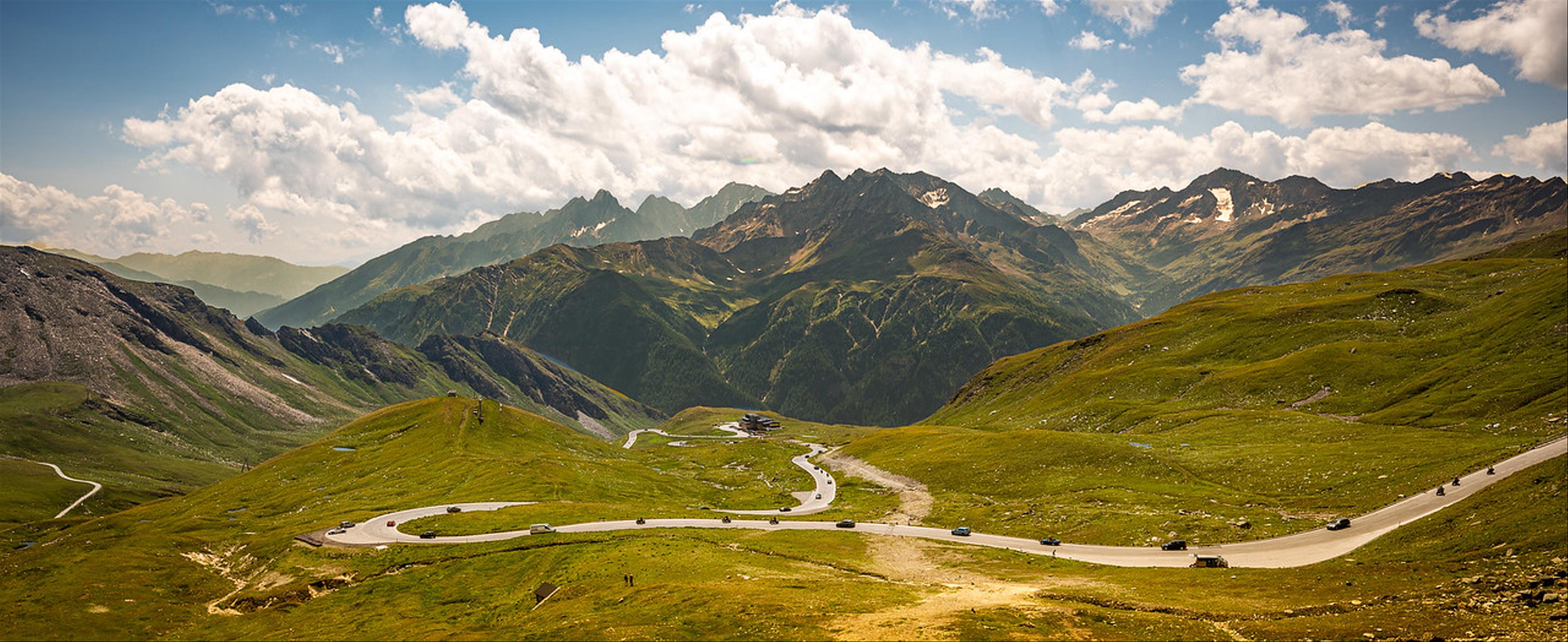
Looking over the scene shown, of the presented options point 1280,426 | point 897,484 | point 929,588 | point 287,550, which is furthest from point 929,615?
point 1280,426

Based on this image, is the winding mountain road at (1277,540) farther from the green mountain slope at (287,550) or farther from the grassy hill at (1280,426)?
the green mountain slope at (287,550)

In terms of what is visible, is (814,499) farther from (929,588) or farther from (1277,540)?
(1277,540)

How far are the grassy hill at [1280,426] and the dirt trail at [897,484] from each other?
3186 millimetres

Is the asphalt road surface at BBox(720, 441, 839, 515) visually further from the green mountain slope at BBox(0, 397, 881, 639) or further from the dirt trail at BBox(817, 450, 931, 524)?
the green mountain slope at BBox(0, 397, 881, 639)

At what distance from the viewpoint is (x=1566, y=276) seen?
13775cm

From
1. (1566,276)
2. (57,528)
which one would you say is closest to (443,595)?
(57,528)

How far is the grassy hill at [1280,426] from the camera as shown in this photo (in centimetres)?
8825

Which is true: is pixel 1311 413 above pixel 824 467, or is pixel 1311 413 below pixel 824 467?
above

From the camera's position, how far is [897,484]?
14238cm

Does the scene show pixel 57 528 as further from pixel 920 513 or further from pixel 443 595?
pixel 920 513

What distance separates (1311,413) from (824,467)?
103027mm

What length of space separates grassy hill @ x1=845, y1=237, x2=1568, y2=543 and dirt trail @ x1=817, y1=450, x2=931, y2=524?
125 inches

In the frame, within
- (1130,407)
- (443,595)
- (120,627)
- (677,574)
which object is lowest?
(120,627)

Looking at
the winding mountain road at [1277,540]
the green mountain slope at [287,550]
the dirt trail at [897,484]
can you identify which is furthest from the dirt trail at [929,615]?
the dirt trail at [897,484]
